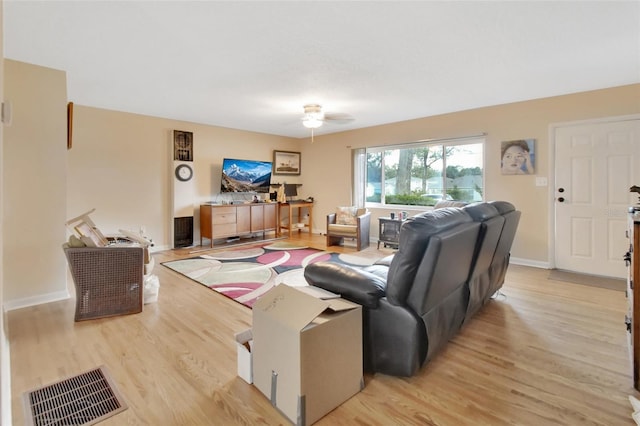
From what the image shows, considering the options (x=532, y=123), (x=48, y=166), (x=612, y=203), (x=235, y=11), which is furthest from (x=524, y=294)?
(x=48, y=166)

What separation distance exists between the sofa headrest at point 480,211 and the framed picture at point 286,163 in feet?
18.0

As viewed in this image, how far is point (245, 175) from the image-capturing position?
6.45 m

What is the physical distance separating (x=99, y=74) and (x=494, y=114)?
519 cm

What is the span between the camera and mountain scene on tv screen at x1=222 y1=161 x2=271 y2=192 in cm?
616

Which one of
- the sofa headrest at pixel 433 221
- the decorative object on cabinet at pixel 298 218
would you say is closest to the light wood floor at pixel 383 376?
the sofa headrest at pixel 433 221

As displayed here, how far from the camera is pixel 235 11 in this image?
2211 mm

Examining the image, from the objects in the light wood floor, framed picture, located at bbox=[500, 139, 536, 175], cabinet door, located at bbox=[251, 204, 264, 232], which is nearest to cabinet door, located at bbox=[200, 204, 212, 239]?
cabinet door, located at bbox=[251, 204, 264, 232]

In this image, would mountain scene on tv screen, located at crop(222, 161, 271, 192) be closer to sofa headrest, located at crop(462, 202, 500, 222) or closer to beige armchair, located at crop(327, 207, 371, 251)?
beige armchair, located at crop(327, 207, 371, 251)

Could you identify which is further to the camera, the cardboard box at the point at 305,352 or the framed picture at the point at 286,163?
the framed picture at the point at 286,163

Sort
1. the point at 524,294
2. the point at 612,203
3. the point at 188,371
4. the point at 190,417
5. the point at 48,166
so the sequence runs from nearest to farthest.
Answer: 1. the point at 190,417
2. the point at 188,371
3. the point at 48,166
4. the point at 524,294
5. the point at 612,203

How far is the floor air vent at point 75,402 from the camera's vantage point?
1.55 metres

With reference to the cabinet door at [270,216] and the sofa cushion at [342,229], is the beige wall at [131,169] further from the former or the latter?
the sofa cushion at [342,229]

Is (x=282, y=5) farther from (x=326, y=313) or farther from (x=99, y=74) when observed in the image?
(x=99, y=74)

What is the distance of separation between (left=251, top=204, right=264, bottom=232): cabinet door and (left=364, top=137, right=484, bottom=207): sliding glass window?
7.31 feet
